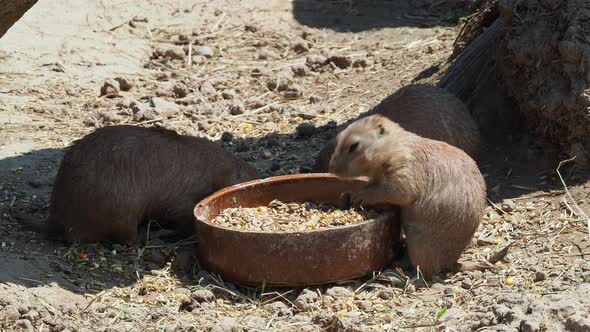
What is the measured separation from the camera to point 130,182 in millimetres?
7125

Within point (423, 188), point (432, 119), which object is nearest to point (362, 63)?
point (432, 119)

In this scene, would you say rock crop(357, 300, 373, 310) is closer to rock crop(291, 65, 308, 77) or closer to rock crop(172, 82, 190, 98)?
rock crop(172, 82, 190, 98)

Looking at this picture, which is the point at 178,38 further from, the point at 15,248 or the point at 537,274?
the point at 537,274

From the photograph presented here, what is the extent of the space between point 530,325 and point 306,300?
1.53 metres

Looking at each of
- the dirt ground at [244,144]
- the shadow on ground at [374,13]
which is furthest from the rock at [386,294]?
the shadow on ground at [374,13]

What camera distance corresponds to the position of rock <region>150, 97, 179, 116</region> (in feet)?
33.3

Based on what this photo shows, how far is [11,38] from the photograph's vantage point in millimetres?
11430

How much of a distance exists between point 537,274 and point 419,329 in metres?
1.12

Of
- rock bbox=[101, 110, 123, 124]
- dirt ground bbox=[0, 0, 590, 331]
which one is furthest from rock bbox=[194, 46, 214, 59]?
→ rock bbox=[101, 110, 123, 124]

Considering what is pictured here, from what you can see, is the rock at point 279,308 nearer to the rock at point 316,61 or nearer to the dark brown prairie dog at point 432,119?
the dark brown prairie dog at point 432,119

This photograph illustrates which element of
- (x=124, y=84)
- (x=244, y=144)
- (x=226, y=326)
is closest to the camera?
(x=226, y=326)

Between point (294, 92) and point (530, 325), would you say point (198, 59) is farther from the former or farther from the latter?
point (530, 325)

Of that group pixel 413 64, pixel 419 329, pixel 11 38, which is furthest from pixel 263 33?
pixel 419 329

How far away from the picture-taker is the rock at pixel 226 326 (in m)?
5.75
